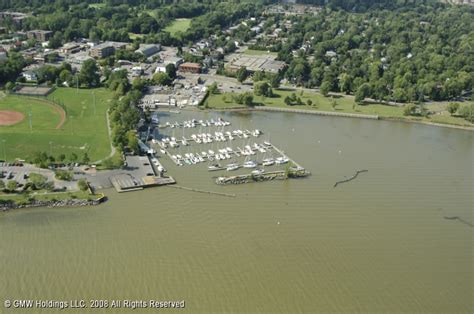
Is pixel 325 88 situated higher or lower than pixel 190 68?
lower

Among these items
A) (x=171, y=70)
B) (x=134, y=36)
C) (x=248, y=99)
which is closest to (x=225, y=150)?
(x=248, y=99)

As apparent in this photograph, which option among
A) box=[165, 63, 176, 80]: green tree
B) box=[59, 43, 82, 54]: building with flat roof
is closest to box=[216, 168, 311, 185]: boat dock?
box=[165, 63, 176, 80]: green tree

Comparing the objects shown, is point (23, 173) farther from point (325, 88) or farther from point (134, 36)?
point (134, 36)

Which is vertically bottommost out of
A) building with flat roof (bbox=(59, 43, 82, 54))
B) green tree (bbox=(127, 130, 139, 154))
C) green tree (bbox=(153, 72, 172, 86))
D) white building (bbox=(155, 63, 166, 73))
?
green tree (bbox=(127, 130, 139, 154))

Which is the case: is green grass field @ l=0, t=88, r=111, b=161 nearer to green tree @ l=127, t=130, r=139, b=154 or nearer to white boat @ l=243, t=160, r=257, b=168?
green tree @ l=127, t=130, r=139, b=154

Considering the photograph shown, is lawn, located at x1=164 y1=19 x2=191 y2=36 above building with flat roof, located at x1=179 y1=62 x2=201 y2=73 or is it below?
above

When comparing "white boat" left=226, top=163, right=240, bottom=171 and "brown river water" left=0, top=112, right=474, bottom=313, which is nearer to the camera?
"brown river water" left=0, top=112, right=474, bottom=313

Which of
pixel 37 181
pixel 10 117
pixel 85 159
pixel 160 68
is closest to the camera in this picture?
pixel 37 181

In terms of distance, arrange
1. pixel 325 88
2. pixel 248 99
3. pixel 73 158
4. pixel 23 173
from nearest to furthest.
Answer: pixel 23 173 < pixel 73 158 < pixel 248 99 < pixel 325 88
